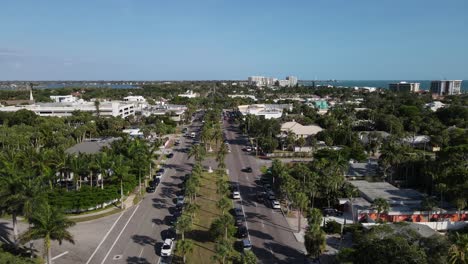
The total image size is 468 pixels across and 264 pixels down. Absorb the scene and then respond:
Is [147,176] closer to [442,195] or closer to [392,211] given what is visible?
[392,211]

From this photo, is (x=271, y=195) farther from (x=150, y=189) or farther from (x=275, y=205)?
(x=150, y=189)

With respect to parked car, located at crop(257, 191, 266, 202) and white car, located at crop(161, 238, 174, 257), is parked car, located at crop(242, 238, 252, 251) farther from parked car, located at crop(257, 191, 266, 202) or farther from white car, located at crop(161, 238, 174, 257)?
parked car, located at crop(257, 191, 266, 202)

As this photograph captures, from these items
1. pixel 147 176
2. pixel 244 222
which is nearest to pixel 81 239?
pixel 244 222

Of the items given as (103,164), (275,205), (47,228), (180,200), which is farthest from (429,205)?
(103,164)

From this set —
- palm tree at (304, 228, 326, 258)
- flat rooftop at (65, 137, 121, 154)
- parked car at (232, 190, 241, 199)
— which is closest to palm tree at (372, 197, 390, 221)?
palm tree at (304, 228, 326, 258)

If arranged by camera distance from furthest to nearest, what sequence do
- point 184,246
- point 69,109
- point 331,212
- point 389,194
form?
point 69,109 → point 389,194 → point 331,212 → point 184,246
